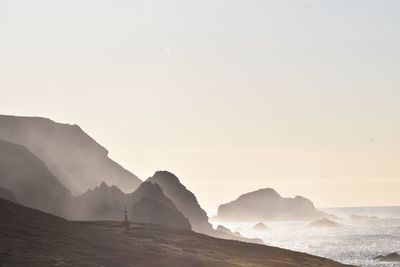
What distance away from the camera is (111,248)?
5494 centimetres

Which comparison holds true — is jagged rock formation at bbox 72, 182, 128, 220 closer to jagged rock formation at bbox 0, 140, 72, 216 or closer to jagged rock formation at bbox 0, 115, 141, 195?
jagged rock formation at bbox 0, 140, 72, 216

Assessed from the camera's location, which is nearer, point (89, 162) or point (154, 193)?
point (154, 193)

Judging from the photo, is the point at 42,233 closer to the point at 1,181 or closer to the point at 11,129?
the point at 1,181

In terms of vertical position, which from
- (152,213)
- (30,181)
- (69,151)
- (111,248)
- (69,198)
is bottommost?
(111,248)

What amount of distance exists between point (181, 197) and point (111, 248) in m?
98.6

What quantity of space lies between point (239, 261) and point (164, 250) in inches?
331

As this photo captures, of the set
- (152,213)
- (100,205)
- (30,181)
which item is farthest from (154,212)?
(30,181)

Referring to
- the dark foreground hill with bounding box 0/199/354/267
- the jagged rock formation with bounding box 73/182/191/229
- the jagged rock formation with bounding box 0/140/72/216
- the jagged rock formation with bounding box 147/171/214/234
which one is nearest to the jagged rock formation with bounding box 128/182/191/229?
the jagged rock formation with bounding box 73/182/191/229

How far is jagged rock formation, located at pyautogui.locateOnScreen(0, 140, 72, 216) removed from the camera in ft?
362

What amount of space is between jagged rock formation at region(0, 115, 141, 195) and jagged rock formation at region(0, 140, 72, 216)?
26.6 metres

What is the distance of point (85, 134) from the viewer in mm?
174625

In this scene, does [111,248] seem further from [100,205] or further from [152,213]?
[100,205]

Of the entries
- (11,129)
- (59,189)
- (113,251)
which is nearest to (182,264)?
(113,251)

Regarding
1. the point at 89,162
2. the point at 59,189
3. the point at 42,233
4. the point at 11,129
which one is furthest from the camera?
the point at 89,162
